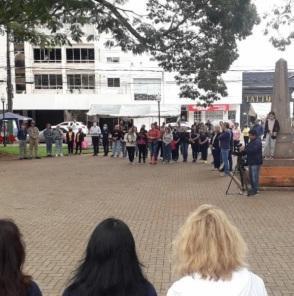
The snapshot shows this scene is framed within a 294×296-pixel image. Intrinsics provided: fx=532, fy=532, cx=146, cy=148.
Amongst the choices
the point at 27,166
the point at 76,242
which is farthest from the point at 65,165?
the point at 76,242

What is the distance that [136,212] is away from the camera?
10898mm

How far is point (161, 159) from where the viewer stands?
80.8 ft

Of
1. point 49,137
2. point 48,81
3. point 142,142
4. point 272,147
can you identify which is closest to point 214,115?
point 48,81

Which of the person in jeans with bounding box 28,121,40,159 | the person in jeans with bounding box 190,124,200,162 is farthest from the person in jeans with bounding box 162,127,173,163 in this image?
the person in jeans with bounding box 28,121,40,159

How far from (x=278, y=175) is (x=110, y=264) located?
1185 centimetres

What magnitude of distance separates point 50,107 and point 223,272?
2294 inches

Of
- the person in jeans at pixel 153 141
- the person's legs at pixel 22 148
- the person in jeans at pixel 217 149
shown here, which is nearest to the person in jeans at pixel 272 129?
the person in jeans at pixel 217 149

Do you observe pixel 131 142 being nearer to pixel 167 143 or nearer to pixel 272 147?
pixel 167 143

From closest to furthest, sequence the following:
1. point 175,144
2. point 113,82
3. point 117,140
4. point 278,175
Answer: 1. point 278,175
2. point 175,144
3. point 117,140
4. point 113,82

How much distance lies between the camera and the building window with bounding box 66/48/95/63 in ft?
204

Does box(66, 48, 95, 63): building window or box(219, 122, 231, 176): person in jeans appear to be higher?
box(66, 48, 95, 63): building window

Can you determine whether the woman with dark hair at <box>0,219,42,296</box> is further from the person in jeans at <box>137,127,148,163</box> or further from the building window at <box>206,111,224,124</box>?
the building window at <box>206,111,224,124</box>

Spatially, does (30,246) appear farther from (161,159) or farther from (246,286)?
(161,159)

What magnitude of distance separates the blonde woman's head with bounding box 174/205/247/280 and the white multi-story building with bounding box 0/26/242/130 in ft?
190
